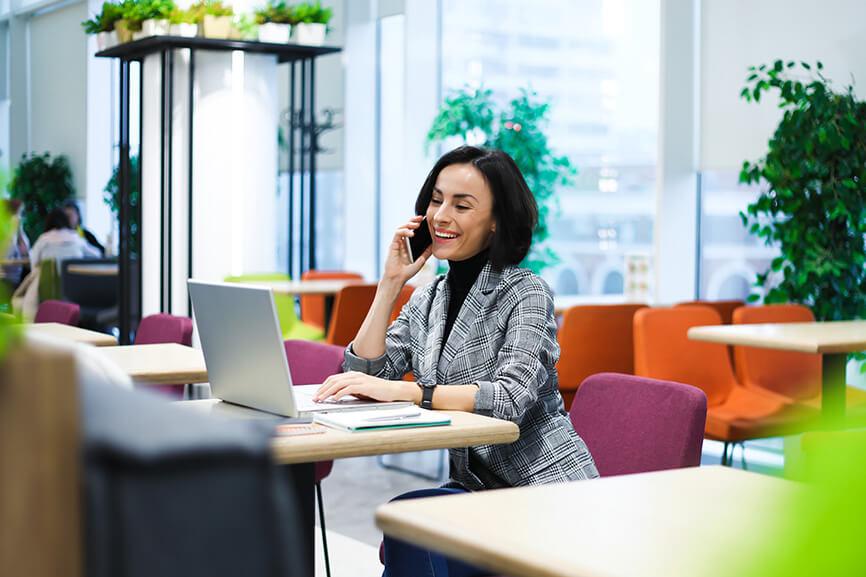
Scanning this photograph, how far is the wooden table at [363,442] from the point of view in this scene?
6.57ft

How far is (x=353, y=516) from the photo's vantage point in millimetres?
4586

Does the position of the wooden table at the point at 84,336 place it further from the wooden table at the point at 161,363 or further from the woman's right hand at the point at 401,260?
the woman's right hand at the point at 401,260

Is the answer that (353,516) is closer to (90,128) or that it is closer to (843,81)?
(843,81)

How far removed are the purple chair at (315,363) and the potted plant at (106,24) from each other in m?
4.18

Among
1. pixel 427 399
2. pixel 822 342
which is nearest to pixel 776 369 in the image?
pixel 822 342

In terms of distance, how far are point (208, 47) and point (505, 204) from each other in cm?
445

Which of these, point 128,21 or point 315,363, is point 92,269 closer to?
point 128,21

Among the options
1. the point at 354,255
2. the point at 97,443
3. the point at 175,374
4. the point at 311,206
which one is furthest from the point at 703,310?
the point at 354,255

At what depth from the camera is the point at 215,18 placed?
261 inches

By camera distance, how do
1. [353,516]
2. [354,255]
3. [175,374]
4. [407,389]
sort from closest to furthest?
[407,389] < [175,374] < [353,516] < [354,255]

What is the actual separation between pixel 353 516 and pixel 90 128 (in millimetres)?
9094

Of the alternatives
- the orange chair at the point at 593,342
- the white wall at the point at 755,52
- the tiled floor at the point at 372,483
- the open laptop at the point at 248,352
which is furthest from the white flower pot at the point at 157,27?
the open laptop at the point at 248,352

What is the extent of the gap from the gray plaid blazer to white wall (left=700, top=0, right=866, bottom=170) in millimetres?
3622

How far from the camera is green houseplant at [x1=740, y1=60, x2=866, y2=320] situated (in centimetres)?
506
